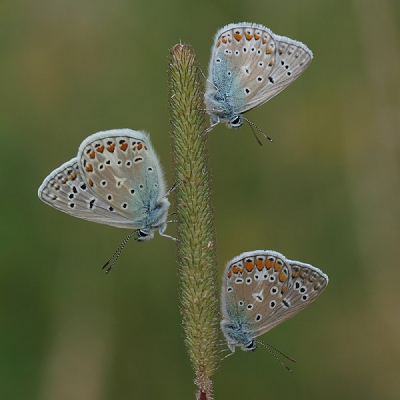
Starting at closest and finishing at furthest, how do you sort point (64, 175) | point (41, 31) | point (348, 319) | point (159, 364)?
point (64, 175) → point (159, 364) → point (348, 319) → point (41, 31)

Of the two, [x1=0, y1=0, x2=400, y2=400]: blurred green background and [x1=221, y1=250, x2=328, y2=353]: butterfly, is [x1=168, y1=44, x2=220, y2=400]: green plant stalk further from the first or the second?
[x1=0, y1=0, x2=400, y2=400]: blurred green background

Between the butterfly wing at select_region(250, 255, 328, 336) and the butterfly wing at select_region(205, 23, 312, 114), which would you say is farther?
the butterfly wing at select_region(205, 23, 312, 114)

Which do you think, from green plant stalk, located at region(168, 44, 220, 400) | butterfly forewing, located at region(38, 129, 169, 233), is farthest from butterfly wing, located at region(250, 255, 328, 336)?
butterfly forewing, located at region(38, 129, 169, 233)

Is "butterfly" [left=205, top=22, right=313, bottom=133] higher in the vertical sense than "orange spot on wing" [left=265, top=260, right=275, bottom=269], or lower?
higher

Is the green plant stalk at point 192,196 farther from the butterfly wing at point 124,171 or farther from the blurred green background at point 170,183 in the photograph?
the blurred green background at point 170,183

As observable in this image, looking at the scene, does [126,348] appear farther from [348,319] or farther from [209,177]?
[209,177]

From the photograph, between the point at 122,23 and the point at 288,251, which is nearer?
the point at 288,251

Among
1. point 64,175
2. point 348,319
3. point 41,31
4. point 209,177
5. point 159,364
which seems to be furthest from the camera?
point 41,31

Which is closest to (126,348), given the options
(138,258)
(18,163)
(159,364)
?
(159,364)
